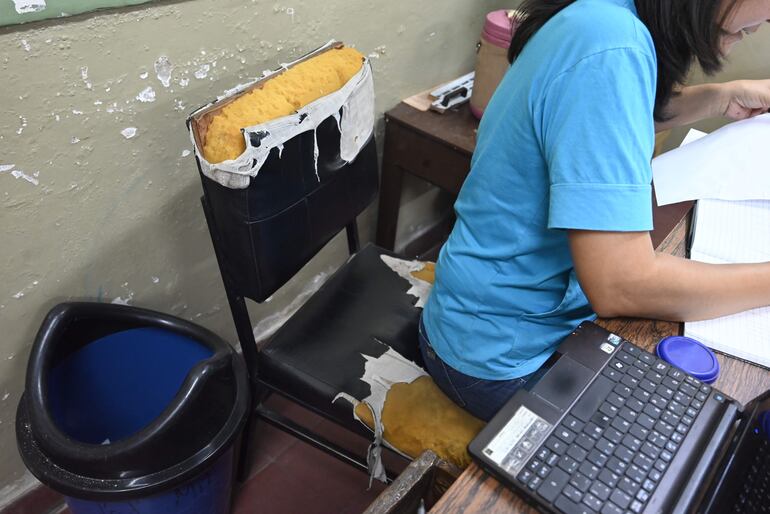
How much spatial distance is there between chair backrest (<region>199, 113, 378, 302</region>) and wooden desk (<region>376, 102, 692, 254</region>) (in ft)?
1.19

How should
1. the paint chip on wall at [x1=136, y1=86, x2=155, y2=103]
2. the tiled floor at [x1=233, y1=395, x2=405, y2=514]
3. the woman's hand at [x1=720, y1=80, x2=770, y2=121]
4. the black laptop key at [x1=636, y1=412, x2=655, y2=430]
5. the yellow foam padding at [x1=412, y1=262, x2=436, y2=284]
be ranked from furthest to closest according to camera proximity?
the tiled floor at [x1=233, y1=395, x2=405, y2=514] → the yellow foam padding at [x1=412, y1=262, x2=436, y2=284] → the woman's hand at [x1=720, y1=80, x2=770, y2=121] → the paint chip on wall at [x1=136, y1=86, x2=155, y2=103] → the black laptop key at [x1=636, y1=412, x2=655, y2=430]

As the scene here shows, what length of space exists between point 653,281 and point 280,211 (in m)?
0.55

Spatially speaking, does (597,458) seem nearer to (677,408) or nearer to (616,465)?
(616,465)

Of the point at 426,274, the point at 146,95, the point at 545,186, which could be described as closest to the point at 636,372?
the point at 545,186

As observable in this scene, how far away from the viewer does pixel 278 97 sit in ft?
3.02

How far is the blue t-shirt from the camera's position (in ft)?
1.92

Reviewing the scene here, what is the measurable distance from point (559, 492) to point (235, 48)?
89 cm

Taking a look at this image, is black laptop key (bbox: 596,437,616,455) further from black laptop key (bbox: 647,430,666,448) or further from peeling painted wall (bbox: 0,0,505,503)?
peeling painted wall (bbox: 0,0,505,503)

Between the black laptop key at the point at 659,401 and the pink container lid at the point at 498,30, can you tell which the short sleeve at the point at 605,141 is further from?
the pink container lid at the point at 498,30

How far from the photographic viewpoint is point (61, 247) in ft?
3.17

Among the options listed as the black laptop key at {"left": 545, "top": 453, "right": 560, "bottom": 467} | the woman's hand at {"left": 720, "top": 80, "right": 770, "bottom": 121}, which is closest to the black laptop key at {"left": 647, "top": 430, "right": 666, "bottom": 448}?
the black laptop key at {"left": 545, "top": 453, "right": 560, "bottom": 467}

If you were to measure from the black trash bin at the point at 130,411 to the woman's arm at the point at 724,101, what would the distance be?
3.17ft

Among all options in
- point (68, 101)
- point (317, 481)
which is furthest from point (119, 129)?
point (317, 481)

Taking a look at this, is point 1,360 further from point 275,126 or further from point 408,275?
point 408,275
